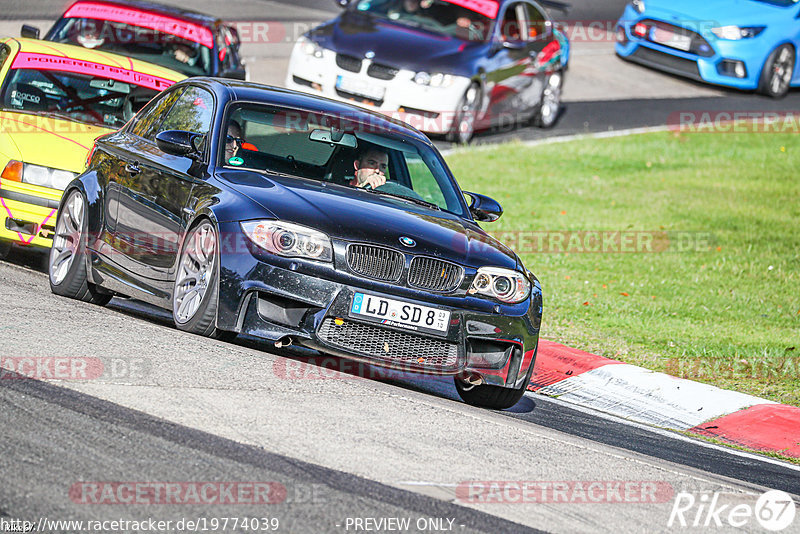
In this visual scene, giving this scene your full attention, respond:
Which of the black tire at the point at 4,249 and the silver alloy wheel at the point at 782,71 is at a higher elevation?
the black tire at the point at 4,249

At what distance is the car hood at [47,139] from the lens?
33.0 ft

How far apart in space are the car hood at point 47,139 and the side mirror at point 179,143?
2.00 m

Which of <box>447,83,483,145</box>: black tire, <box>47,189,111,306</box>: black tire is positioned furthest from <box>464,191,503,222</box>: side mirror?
<box>447,83,483,145</box>: black tire

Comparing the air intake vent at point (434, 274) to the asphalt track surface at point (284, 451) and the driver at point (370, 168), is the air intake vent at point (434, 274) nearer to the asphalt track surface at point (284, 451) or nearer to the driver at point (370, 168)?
the asphalt track surface at point (284, 451)

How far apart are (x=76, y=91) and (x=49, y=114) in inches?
18.1

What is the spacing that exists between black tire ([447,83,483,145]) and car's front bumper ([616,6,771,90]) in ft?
16.4

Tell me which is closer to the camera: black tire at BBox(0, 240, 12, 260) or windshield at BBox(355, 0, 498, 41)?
black tire at BBox(0, 240, 12, 260)

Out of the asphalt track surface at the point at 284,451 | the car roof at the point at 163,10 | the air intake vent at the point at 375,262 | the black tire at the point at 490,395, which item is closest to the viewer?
the asphalt track surface at the point at 284,451

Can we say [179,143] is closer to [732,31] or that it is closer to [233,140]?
[233,140]

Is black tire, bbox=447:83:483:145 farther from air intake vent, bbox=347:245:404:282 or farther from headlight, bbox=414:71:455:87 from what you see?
air intake vent, bbox=347:245:404:282

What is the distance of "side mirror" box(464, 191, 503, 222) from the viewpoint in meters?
8.80

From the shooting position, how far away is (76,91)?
37.4 feet

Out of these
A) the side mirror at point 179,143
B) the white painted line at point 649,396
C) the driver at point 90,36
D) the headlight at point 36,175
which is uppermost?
the side mirror at point 179,143

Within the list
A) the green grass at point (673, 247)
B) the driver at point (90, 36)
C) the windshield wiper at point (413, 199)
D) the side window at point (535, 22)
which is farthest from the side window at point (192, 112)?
the side window at point (535, 22)
